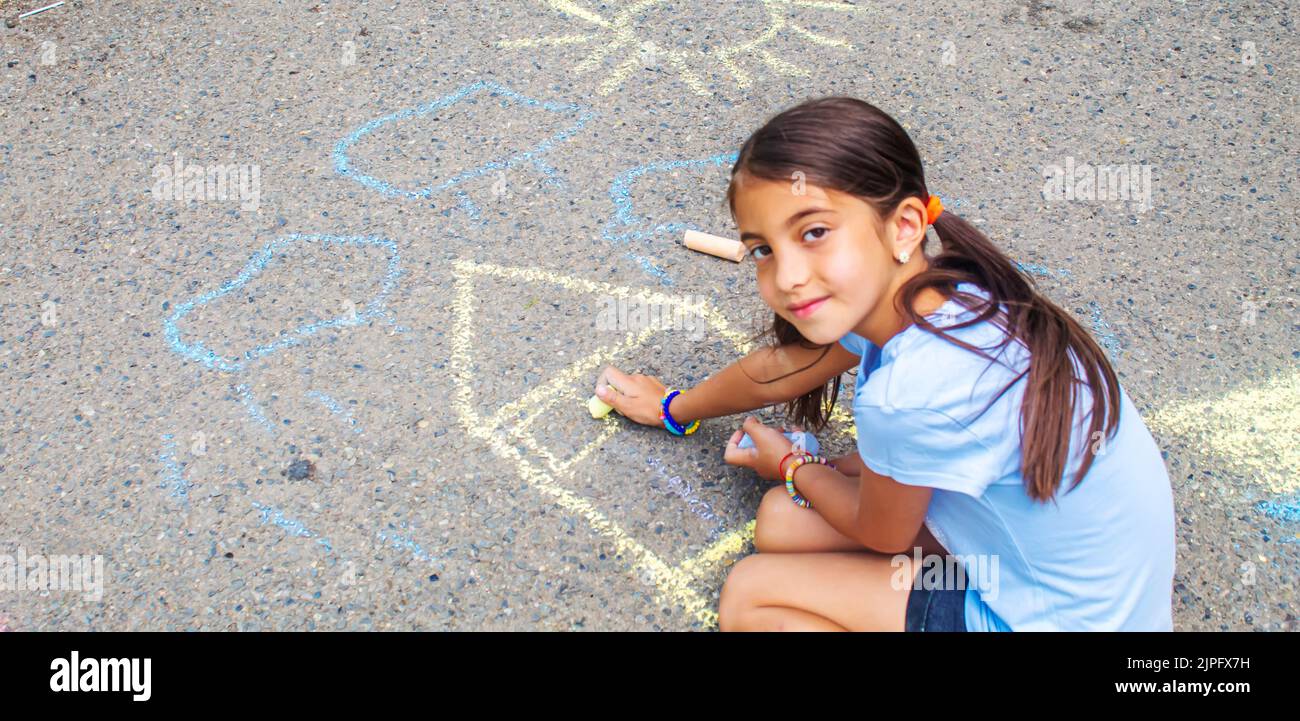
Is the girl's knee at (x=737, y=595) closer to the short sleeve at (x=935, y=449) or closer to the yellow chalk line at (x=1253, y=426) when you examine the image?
the short sleeve at (x=935, y=449)

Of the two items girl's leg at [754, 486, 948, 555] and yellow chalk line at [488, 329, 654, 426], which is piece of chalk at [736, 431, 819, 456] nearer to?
girl's leg at [754, 486, 948, 555]

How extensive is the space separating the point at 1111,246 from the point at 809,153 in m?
1.60

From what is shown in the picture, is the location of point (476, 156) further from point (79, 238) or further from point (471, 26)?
point (79, 238)

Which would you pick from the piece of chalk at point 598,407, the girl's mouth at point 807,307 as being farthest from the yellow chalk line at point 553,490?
the girl's mouth at point 807,307

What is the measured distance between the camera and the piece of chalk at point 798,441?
210 centimetres

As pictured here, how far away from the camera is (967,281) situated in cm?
158

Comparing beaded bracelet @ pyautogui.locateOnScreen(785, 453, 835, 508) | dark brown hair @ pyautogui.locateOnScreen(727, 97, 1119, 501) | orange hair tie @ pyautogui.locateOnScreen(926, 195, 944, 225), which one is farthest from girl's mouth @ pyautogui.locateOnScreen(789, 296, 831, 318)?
beaded bracelet @ pyautogui.locateOnScreen(785, 453, 835, 508)

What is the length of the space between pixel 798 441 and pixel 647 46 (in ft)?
5.96

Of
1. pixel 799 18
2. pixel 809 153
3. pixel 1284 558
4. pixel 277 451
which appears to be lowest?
pixel 277 451

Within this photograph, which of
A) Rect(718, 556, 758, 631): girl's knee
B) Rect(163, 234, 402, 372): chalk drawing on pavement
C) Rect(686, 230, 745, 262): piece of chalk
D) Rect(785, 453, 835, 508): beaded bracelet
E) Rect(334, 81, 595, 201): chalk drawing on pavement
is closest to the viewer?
Rect(718, 556, 758, 631): girl's knee

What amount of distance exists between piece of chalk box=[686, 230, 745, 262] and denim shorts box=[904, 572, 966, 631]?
3.87ft

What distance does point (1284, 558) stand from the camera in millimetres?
2049

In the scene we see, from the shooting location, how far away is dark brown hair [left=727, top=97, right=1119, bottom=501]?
4.79 ft

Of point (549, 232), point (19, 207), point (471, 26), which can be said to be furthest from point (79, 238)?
point (471, 26)
